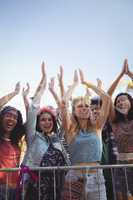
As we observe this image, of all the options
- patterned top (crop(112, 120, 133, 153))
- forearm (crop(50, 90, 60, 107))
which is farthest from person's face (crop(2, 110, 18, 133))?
patterned top (crop(112, 120, 133, 153))

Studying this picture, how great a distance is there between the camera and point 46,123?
471 centimetres

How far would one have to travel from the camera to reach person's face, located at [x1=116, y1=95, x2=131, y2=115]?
16.5 feet

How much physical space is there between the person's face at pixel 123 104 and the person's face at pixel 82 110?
2.00 feet

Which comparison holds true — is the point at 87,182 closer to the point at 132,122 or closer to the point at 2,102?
the point at 132,122

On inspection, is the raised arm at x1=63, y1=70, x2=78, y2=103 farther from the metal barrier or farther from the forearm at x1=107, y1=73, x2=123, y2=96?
the metal barrier

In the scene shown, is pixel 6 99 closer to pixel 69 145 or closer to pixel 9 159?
pixel 9 159

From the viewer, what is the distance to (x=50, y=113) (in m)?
4.79

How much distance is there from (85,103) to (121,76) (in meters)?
1.06

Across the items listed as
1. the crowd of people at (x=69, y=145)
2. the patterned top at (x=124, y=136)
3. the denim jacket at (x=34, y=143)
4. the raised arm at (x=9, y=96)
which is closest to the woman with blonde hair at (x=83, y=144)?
the crowd of people at (x=69, y=145)

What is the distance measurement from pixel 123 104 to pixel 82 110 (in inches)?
30.2

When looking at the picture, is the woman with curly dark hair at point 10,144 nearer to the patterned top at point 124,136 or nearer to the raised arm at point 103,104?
the raised arm at point 103,104

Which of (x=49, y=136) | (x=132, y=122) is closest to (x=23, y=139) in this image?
(x=49, y=136)

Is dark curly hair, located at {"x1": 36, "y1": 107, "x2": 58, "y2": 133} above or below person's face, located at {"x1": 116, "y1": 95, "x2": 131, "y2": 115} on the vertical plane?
below

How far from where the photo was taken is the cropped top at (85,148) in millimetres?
4340
